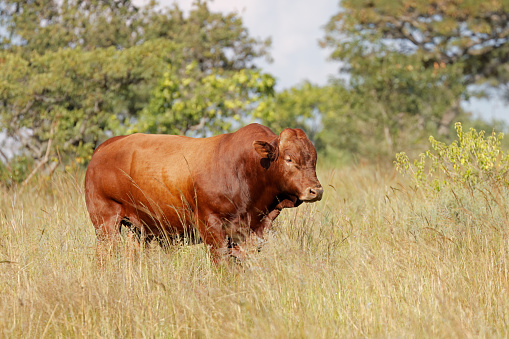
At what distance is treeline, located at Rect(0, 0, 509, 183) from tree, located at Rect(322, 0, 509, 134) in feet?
0.18

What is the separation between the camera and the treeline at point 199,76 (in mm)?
A: 12523

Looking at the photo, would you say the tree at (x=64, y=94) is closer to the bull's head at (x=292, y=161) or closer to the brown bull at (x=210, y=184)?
the brown bull at (x=210, y=184)

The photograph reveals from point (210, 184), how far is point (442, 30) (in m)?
17.9

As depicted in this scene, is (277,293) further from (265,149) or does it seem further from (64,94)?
(64,94)

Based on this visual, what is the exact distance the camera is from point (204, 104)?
45.8 feet

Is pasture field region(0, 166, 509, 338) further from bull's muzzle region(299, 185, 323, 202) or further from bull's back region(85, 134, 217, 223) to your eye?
bull's back region(85, 134, 217, 223)

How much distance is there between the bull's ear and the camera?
183 inches

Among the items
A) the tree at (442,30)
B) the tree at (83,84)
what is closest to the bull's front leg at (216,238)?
the tree at (83,84)

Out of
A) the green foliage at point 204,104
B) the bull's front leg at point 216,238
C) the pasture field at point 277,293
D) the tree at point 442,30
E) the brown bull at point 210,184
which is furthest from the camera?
the tree at point 442,30

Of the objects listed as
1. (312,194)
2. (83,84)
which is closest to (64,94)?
(83,84)

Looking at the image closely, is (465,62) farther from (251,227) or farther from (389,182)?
(251,227)

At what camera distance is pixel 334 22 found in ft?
72.2

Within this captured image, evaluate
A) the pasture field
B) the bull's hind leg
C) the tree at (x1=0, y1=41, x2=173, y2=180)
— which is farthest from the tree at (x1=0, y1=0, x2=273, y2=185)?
the pasture field

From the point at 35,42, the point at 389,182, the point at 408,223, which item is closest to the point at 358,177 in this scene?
the point at 389,182
